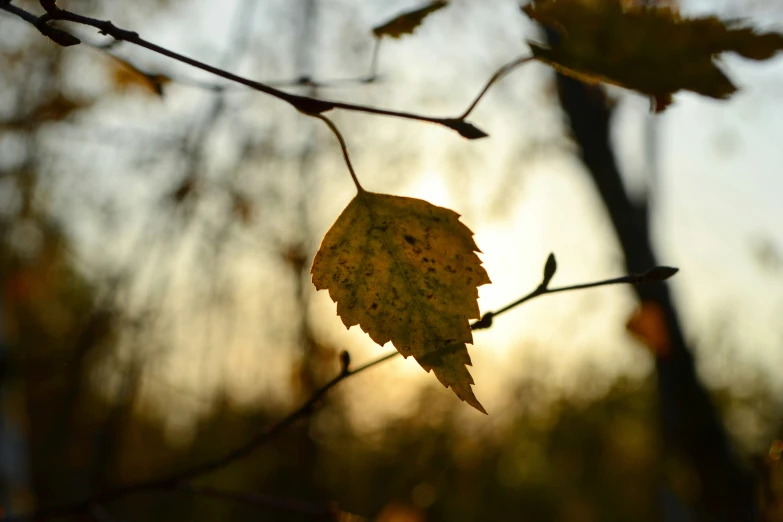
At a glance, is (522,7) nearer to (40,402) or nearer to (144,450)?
(40,402)

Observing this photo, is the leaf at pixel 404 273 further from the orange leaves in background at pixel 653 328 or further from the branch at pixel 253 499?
the orange leaves in background at pixel 653 328

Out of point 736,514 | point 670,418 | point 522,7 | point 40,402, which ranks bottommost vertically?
point 736,514

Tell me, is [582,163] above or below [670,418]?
above

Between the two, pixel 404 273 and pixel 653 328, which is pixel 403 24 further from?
pixel 653 328

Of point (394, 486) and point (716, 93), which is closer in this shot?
point (716, 93)

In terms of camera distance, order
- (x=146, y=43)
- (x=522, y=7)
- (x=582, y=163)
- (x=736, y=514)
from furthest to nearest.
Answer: (x=582, y=163) → (x=736, y=514) → (x=522, y=7) → (x=146, y=43)

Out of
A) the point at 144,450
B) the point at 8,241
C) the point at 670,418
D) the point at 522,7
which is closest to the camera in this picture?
the point at 522,7

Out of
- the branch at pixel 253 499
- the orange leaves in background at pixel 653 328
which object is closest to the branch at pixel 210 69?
the branch at pixel 253 499

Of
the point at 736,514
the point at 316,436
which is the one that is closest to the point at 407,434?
the point at 316,436
